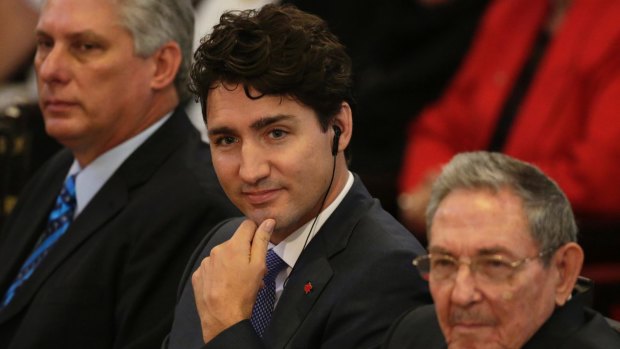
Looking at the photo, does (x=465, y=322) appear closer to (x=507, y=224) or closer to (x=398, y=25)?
(x=507, y=224)

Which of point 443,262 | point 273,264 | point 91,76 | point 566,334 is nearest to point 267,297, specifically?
point 273,264

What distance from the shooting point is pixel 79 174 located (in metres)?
3.93

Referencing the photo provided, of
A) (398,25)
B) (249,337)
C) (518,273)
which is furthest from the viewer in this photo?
(398,25)

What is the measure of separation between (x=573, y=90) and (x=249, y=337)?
2.17m

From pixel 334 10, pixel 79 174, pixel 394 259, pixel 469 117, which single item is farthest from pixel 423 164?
pixel 394 259

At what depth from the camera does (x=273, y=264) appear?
3102mm

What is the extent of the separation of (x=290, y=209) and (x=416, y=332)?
415 mm

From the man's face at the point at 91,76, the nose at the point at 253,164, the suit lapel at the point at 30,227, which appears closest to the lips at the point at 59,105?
the man's face at the point at 91,76

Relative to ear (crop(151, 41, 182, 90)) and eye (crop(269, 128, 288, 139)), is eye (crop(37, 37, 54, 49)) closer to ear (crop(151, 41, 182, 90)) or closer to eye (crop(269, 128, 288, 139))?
ear (crop(151, 41, 182, 90))

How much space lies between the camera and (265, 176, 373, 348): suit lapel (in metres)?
2.93

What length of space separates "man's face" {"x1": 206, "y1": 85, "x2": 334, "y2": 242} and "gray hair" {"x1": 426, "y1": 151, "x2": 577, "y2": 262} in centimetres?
34

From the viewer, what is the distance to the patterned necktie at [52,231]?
380cm

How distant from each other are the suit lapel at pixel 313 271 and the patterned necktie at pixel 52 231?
1.06m

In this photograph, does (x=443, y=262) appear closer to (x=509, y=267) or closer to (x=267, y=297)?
(x=509, y=267)
